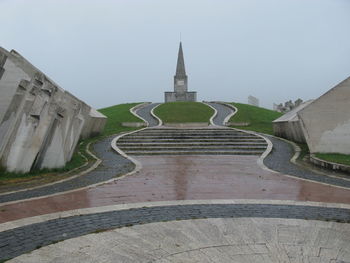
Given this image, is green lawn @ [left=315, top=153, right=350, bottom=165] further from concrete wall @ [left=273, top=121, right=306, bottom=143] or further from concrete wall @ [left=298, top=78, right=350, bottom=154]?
concrete wall @ [left=273, top=121, right=306, bottom=143]

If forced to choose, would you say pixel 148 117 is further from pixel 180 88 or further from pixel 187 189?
pixel 180 88

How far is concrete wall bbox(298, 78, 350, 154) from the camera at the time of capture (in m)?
13.4

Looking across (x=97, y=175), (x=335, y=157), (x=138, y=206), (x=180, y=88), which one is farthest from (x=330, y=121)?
(x=180, y=88)

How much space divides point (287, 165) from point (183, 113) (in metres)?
19.4

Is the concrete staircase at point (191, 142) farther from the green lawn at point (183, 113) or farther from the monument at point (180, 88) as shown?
the monument at point (180, 88)

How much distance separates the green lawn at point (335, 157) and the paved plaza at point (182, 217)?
1.25m

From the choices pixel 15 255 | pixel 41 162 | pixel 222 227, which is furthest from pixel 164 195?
pixel 41 162

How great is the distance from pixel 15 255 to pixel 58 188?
4327 millimetres

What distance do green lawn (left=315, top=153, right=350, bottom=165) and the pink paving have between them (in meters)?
2.55

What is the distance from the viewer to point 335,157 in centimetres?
1274

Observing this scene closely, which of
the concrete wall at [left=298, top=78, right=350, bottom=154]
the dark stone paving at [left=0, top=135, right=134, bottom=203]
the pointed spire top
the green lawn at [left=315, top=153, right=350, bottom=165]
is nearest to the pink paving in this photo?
the dark stone paving at [left=0, top=135, right=134, bottom=203]

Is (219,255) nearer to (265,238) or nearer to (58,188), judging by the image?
(265,238)

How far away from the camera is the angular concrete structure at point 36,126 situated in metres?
9.74

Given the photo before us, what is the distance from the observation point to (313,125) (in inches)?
541
